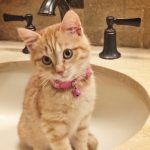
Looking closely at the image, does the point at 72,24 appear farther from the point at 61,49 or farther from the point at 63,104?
the point at 63,104

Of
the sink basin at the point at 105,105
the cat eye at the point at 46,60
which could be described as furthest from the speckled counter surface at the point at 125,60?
the cat eye at the point at 46,60

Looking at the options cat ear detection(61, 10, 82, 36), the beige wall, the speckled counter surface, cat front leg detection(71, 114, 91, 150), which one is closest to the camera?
cat ear detection(61, 10, 82, 36)

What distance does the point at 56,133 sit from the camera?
0.87 m

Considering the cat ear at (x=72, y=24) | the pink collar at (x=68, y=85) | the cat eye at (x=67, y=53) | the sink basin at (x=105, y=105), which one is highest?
the cat ear at (x=72, y=24)

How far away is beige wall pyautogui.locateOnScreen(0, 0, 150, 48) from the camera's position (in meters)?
1.20

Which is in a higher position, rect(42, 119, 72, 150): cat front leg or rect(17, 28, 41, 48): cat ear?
rect(17, 28, 41, 48): cat ear

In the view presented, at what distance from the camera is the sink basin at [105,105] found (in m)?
1.06

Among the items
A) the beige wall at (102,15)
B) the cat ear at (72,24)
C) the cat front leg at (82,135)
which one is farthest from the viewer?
the beige wall at (102,15)

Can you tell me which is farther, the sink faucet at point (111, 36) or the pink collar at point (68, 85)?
the sink faucet at point (111, 36)

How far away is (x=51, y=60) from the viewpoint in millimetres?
821

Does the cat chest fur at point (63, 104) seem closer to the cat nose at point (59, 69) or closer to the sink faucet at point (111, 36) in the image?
the cat nose at point (59, 69)

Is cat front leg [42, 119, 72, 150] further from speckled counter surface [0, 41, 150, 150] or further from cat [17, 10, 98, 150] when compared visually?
speckled counter surface [0, 41, 150, 150]

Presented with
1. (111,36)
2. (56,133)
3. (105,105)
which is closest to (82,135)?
(56,133)

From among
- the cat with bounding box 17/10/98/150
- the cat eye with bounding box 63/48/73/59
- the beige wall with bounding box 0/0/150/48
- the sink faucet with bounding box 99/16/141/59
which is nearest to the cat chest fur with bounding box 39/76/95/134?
the cat with bounding box 17/10/98/150
